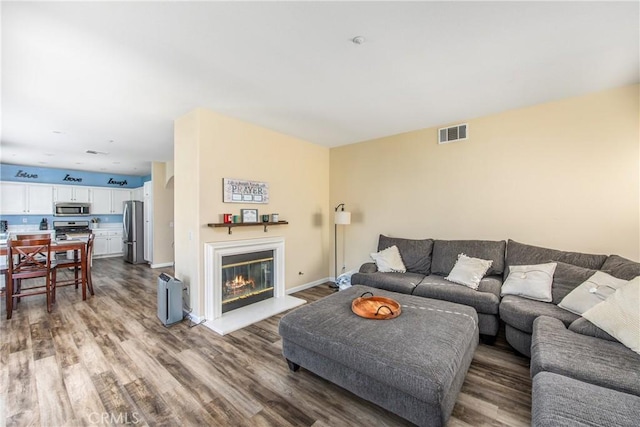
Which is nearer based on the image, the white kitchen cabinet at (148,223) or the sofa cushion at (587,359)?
the sofa cushion at (587,359)

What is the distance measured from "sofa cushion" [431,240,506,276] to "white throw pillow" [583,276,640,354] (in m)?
1.23

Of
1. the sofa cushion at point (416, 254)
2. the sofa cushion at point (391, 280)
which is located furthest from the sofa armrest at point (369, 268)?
the sofa cushion at point (416, 254)

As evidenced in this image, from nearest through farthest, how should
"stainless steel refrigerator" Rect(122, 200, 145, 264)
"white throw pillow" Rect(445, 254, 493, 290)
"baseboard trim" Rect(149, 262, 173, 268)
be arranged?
"white throw pillow" Rect(445, 254, 493, 290), "baseboard trim" Rect(149, 262, 173, 268), "stainless steel refrigerator" Rect(122, 200, 145, 264)

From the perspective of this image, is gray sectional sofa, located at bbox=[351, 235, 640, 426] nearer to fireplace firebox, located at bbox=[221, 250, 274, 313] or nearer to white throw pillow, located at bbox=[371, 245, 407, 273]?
white throw pillow, located at bbox=[371, 245, 407, 273]

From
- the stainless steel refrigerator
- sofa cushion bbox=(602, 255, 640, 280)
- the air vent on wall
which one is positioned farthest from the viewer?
the stainless steel refrigerator

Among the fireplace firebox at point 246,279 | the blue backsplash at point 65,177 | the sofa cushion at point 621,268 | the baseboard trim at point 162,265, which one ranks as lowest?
the baseboard trim at point 162,265

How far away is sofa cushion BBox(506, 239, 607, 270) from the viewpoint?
8.81 feet

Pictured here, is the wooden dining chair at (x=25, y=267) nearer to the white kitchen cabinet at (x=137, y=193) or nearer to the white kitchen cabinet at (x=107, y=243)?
the white kitchen cabinet at (x=107, y=243)

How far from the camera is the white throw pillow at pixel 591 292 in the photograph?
2172 millimetres

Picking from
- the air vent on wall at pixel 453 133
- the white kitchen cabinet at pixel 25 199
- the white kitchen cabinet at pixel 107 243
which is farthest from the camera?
the white kitchen cabinet at pixel 107 243

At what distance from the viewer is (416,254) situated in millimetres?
3826

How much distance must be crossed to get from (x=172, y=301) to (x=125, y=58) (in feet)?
8.46

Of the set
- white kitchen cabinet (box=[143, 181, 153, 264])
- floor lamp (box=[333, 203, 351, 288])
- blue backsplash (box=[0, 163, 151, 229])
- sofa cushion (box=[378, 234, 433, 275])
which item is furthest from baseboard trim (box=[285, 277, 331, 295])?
blue backsplash (box=[0, 163, 151, 229])

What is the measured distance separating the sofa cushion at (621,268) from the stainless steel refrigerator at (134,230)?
853cm
